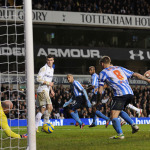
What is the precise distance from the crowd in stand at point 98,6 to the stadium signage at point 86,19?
1.51 feet

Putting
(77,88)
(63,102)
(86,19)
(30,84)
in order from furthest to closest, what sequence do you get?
(86,19)
(63,102)
(77,88)
(30,84)

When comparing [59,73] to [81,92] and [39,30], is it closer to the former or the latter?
[39,30]

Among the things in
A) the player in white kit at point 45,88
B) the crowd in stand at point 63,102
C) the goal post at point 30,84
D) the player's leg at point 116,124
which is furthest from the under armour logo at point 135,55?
the goal post at point 30,84

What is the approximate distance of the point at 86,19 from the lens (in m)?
29.2

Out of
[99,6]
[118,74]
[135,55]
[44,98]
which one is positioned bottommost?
[44,98]

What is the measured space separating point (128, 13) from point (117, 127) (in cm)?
2342

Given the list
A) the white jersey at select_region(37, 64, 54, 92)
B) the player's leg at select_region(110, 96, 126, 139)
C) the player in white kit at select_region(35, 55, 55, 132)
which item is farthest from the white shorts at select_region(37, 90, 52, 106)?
the player's leg at select_region(110, 96, 126, 139)

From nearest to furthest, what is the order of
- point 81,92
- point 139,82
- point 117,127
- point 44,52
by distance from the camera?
point 117,127, point 81,92, point 44,52, point 139,82

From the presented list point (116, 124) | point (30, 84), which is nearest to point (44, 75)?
point (116, 124)

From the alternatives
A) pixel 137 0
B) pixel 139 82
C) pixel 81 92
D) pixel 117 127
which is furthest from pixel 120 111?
pixel 137 0

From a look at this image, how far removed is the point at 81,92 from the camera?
43.9 feet

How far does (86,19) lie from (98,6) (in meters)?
1.92

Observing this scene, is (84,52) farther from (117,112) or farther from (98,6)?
(117,112)

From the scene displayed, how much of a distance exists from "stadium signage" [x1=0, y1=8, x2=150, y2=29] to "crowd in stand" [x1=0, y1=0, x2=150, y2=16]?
0.46m
